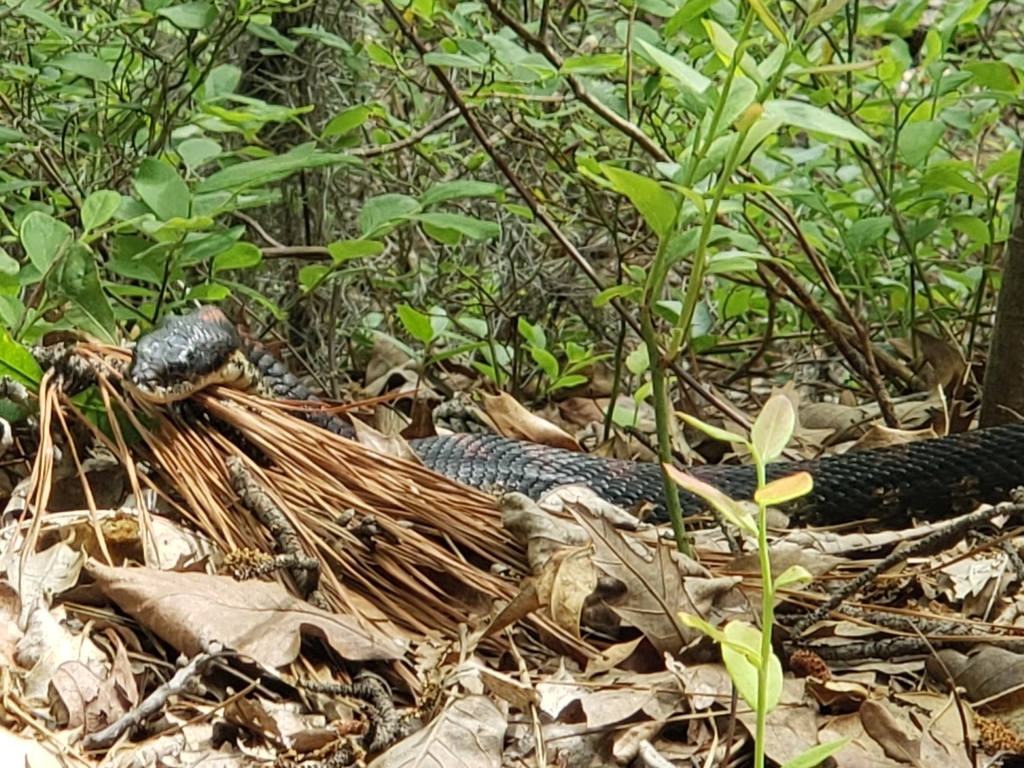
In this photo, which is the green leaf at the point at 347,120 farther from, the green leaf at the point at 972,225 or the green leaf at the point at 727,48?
the green leaf at the point at 972,225

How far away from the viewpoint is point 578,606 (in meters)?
1.79

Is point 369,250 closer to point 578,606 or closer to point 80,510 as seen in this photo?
point 80,510

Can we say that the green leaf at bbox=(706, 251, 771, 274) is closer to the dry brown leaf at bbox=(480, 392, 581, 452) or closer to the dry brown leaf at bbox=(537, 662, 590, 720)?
the dry brown leaf at bbox=(537, 662, 590, 720)

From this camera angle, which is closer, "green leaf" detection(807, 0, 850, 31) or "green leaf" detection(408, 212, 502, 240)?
"green leaf" detection(807, 0, 850, 31)

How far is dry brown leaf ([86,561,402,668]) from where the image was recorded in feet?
5.56

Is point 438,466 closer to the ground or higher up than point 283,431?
closer to the ground

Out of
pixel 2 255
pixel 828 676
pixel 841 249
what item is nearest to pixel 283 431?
pixel 2 255

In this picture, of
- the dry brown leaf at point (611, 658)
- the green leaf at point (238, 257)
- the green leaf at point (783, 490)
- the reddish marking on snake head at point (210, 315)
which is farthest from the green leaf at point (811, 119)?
the reddish marking on snake head at point (210, 315)

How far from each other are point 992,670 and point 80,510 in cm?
158

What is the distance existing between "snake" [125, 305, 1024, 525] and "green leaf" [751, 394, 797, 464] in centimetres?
162

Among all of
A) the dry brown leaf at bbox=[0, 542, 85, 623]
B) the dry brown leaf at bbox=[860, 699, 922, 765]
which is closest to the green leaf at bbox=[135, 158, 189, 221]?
the dry brown leaf at bbox=[0, 542, 85, 623]

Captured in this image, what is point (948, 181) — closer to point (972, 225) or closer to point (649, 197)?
point (972, 225)

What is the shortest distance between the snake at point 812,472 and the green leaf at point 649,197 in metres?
1.29

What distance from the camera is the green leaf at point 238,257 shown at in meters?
2.66
